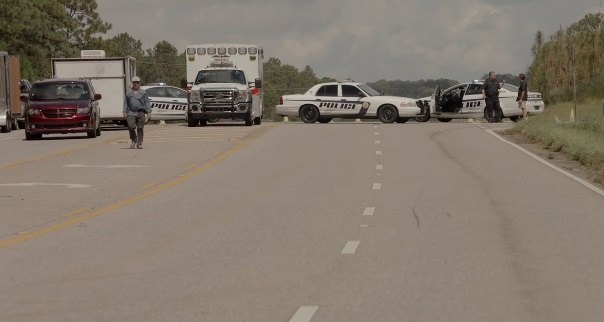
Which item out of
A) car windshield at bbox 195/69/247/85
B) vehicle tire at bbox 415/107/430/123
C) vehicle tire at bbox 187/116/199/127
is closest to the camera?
vehicle tire at bbox 187/116/199/127

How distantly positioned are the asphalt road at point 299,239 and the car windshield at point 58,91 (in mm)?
10298

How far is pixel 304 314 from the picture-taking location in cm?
891

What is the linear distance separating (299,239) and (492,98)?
3158 cm

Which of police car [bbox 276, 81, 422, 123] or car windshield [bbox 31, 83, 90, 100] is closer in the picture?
car windshield [bbox 31, 83, 90, 100]

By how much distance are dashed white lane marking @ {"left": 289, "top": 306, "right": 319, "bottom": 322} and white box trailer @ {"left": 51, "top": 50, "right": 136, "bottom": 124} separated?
118ft

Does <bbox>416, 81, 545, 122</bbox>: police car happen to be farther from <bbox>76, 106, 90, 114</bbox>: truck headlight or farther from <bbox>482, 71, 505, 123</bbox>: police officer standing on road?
<bbox>76, 106, 90, 114</bbox>: truck headlight

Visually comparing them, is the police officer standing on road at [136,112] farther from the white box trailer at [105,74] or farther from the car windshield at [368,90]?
the car windshield at [368,90]

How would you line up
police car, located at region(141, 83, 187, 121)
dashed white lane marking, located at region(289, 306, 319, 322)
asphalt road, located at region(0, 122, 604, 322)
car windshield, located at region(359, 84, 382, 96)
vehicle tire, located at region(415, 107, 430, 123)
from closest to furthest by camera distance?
dashed white lane marking, located at region(289, 306, 319, 322), asphalt road, located at region(0, 122, 604, 322), car windshield, located at region(359, 84, 382, 96), vehicle tire, located at region(415, 107, 430, 123), police car, located at region(141, 83, 187, 121)

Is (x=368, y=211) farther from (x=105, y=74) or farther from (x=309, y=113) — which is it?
(x=309, y=113)

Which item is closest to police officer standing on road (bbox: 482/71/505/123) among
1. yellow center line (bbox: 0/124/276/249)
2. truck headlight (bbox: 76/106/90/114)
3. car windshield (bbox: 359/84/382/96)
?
car windshield (bbox: 359/84/382/96)

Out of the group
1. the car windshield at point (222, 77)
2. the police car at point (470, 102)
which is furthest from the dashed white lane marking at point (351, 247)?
the police car at point (470, 102)

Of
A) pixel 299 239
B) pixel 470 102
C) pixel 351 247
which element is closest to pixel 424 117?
pixel 470 102

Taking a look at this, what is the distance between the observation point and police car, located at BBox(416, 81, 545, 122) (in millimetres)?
46562

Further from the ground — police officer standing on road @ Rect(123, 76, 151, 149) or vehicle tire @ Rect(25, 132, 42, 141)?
police officer standing on road @ Rect(123, 76, 151, 149)
